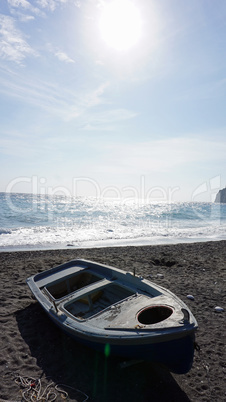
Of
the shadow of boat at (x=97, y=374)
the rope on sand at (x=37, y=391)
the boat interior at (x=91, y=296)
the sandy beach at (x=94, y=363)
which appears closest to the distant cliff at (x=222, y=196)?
the sandy beach at (x=94, y=363)

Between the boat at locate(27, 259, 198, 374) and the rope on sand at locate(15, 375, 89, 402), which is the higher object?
the boat at locate(27, 259, 198, 374)

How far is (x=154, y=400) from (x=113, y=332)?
3.54 feet

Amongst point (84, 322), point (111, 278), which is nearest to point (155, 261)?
point (111, 278)

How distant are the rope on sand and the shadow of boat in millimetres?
109

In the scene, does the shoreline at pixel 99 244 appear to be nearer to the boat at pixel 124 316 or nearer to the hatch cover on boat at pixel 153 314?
the boat at pixel 124 316

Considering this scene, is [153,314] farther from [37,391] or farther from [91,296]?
[37,391]

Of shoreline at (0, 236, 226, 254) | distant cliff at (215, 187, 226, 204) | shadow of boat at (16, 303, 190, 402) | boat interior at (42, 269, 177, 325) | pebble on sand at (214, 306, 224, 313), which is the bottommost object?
shadow of boat at (16, 303, 190, 402)

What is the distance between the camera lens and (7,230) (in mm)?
20859

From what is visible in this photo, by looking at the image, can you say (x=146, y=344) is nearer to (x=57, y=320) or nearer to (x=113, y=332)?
(x=113, y=332)

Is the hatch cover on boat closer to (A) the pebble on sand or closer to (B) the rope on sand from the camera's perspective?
(B) the rope on sand

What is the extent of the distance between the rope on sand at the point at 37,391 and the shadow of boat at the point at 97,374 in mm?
109

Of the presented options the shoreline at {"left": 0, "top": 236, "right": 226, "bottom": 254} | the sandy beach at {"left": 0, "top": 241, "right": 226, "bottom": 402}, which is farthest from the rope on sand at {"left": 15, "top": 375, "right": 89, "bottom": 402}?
the shoreline at {"left": 0, "top": 236, "right": 226, "bottom": 254}

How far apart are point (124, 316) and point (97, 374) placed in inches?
38.4

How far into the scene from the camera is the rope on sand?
12.3 ft
